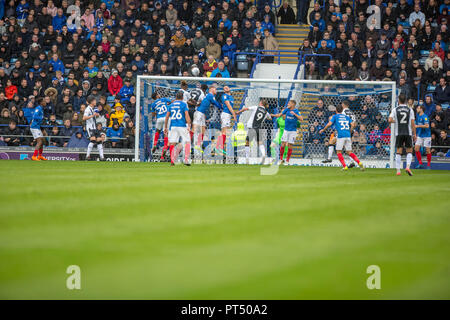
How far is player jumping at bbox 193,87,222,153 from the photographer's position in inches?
708

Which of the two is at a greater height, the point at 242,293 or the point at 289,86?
the point at 289,86

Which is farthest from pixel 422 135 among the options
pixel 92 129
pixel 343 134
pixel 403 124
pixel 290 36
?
pixel 92 129

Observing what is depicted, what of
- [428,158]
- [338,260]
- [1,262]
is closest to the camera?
[1,262]

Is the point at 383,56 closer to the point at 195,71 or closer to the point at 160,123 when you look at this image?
the point at 195,71

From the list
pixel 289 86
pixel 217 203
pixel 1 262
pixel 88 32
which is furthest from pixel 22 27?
pixel 1 262

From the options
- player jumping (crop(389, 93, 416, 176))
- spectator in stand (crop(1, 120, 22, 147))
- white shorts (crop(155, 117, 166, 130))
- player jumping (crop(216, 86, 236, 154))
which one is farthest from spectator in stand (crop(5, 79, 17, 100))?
player jumping (crop(389, 93, 416, 176))

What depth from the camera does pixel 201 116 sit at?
725 inches

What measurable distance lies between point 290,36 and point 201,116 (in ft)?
30.7

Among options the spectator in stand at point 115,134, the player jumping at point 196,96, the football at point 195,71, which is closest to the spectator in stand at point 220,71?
the football at point 195,71

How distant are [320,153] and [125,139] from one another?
685 cm

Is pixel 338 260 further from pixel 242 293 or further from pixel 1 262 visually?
pixel 1 262

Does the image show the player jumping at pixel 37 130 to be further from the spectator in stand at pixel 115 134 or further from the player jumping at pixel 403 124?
the player jumping at pixel 403 124
